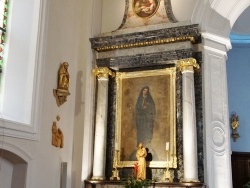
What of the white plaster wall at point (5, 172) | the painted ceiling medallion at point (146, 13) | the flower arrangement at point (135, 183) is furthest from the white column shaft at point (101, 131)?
the white plaster wall at point (5, 172)

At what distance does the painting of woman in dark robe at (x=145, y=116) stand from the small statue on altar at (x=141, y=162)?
0.96ft

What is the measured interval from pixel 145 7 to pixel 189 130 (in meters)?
3.06

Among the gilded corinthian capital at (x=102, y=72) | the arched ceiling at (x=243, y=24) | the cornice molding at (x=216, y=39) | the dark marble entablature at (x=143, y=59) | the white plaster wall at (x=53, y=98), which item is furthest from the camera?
the arched ceiling at (x=243, y=24)

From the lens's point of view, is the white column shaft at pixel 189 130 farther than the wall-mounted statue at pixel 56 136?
No

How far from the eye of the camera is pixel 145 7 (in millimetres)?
8984

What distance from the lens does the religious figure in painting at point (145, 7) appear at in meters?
8.89

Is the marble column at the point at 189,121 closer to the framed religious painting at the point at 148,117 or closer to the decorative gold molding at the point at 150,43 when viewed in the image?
the framed religious painting at the point at 148,117

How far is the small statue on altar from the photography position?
767 centimetres

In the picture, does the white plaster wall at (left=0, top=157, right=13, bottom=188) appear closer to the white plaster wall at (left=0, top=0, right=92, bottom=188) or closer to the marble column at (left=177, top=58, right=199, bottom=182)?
the white plaster wall at (left=0, top=0, right=92, bottom=188)

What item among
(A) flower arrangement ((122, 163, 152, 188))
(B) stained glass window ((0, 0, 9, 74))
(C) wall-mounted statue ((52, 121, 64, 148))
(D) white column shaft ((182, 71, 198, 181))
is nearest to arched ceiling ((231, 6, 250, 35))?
(D) white column shaft ((182, 71, 198, 181))

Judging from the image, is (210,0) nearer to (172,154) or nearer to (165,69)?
(165,69)

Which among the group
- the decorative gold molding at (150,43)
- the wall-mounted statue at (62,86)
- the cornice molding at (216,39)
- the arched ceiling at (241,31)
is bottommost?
the wall-mounted statue at (62,86)

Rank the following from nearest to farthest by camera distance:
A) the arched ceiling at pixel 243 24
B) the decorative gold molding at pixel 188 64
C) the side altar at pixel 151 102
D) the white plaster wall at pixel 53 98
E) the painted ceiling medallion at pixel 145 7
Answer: the white plaster wall at pixel 53 98 → the side altar at pixel 151 102 → the decorative gold molding at pixel 188 64 → the painted ceiling medallion at pixel 145 7 → the arched ceiling at pixel 243 24

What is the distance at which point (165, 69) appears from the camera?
835 centimetres
